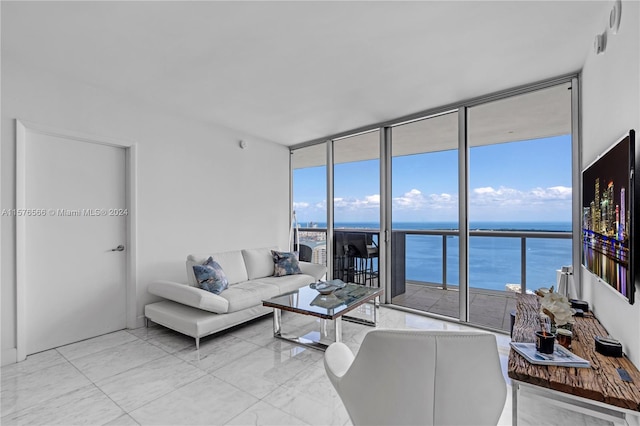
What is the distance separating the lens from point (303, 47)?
8.16 ft

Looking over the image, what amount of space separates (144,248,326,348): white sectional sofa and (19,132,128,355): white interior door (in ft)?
1.70

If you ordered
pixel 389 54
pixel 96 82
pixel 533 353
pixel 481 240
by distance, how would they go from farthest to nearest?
pixel 481 240
pixel 96 82
pixel 389 54
pixel 533 353

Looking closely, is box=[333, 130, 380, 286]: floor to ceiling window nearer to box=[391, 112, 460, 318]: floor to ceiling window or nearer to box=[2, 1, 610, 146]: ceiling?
box=[391, 112, 460, 318]: floor to ceiling window

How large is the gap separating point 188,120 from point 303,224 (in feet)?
8.64

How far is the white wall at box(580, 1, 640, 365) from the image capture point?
1486 mm

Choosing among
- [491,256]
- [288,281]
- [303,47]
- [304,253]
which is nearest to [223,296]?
[288,281]

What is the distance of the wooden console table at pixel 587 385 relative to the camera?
1210mm

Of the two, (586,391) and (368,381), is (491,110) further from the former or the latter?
(368,381)

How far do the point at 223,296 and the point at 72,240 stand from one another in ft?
5.46

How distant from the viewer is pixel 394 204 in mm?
4434

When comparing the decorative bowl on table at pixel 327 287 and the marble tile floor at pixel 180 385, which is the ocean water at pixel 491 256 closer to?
the marble tile floor at pixel 180 385

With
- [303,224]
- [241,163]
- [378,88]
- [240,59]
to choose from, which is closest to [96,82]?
[240,59]

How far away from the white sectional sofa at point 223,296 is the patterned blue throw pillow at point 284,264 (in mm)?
85

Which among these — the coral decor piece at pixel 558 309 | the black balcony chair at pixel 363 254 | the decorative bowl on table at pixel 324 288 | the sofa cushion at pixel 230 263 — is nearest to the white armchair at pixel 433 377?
the coral decor piece at pixel 558 309
